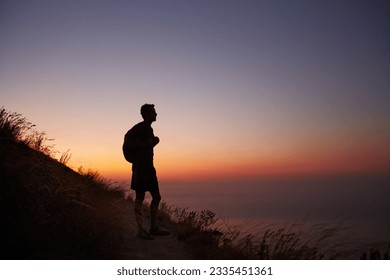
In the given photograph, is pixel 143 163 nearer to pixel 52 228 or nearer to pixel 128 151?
pixel 128 151

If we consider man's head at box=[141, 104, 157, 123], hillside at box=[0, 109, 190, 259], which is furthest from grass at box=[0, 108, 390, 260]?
man's head at box=[141, 104, 157, 123]

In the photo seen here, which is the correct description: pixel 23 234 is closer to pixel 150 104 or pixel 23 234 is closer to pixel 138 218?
pixel 138 218

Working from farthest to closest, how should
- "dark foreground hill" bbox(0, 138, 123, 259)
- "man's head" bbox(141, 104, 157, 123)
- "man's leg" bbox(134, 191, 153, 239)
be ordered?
1. "man's head" bbox(141, 104, 157, 123)
2. "man's leg" bbox(134, 191, 153, 239)
3. "dark foreground hill" bbox(0, 138, 123, 259)

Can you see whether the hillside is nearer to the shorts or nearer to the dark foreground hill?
the dark foreground hill

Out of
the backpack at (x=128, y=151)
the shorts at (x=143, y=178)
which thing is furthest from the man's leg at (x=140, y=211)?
the backpack at (x=128, y=151)

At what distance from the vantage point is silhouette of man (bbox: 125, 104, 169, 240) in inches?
233

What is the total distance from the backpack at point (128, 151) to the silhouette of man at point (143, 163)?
2 cm

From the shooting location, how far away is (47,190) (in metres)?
5.25

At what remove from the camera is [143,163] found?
5965mm

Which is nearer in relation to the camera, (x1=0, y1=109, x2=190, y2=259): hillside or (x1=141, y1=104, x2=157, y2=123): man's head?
(x1=0, y1=109, x2=190, y2=259): hillside

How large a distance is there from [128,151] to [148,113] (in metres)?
0.77

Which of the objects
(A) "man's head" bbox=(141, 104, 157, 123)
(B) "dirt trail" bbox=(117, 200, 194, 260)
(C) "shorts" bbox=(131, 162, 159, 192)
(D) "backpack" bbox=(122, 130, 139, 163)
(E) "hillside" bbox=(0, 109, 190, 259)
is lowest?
(B) "dirt trail" bbox=(117, 200, 194, 260)

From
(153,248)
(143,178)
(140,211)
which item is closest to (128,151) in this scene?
(143,178)

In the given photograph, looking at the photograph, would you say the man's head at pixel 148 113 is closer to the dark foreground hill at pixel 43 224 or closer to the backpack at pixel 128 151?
the backpack at pixel 128 151
